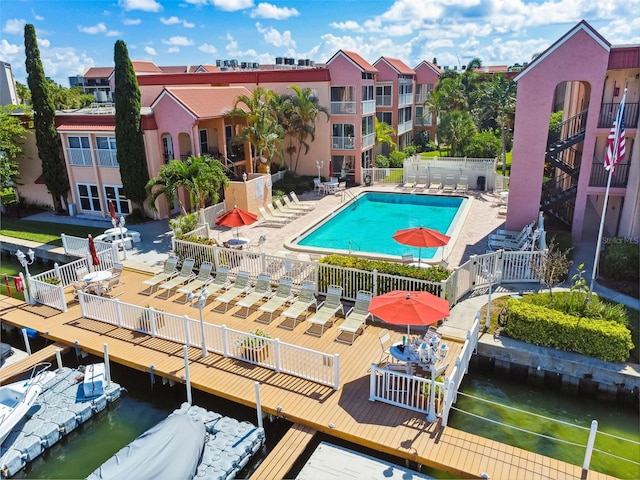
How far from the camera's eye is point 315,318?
14.2m

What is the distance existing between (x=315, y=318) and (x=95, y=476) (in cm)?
700

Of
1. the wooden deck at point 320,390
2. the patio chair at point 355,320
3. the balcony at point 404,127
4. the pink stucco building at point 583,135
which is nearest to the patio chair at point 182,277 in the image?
the wooden deck at point 320,390

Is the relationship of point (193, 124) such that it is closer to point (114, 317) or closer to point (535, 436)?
point (114, 317)

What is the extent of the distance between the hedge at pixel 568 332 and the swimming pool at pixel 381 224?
590 cm

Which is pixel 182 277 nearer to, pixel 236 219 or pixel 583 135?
pixel 236 219

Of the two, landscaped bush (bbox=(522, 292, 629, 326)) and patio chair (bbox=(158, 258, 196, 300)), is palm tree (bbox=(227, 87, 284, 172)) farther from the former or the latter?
landscaped bush (bbox=(522, 292, 629, 326))

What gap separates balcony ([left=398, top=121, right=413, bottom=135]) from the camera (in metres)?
46.0

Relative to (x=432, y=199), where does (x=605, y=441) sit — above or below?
below

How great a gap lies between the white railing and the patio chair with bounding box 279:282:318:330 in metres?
1.74

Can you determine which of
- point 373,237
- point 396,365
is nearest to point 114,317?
point 396,365

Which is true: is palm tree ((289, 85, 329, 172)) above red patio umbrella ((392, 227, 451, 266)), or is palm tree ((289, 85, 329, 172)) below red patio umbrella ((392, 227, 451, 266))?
above

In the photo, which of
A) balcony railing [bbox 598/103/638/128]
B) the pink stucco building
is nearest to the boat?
the pink stucco building

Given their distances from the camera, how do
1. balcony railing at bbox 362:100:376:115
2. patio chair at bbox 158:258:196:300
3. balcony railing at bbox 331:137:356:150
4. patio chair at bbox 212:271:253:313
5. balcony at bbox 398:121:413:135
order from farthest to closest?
1. balcony at bbox 398:121:413:135
2. balcony railing at bbox 331:137:356:150
3. balcony railing at bbox 362:100:376:115
4. patio chair at bbox 158:258:196:300
5. patio chair at bbox 212:271:253:313

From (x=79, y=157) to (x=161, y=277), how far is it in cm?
1487
